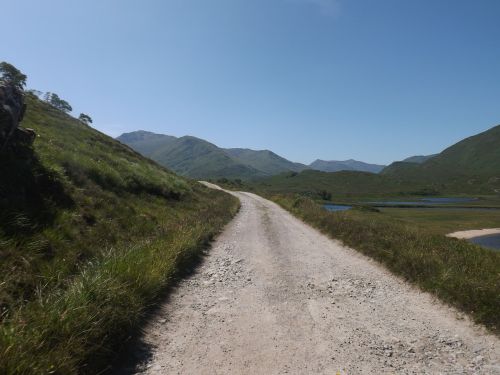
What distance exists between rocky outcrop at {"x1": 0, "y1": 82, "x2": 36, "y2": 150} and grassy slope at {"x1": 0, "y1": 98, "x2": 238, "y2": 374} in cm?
75

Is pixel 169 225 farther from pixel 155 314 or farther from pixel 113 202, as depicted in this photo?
pixel 155 314

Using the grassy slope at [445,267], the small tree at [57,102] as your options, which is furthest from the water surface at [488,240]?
the small tree at [57,102]

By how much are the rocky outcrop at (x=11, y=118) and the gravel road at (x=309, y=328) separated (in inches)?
346

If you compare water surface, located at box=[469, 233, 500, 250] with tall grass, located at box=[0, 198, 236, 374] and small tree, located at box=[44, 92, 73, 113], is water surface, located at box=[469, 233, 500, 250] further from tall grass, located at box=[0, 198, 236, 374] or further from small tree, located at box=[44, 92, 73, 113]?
small tree, located at box=[44, 92, 73, 113]

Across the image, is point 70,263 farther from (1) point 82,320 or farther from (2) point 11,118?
(2) point 11,118

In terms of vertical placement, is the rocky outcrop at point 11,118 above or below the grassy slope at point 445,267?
above

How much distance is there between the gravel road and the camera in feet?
18.6

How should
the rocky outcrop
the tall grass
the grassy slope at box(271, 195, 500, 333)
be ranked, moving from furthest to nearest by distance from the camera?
the rocky outcrop < the grassy slope at box(271, 195, 500, 333) < the tall grass

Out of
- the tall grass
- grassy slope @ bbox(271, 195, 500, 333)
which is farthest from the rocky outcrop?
grassy slope @ bbox(271, 195, 500, 333)

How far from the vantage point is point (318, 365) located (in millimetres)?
5586

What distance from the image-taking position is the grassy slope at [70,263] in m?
4.82

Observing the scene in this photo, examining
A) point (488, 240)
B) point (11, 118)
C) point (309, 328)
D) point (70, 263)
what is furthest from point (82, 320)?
point (488, 240)

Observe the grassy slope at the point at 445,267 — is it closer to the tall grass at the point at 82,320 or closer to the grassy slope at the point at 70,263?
the grassy slope at the point at 70,263

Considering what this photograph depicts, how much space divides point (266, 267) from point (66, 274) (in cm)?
691
